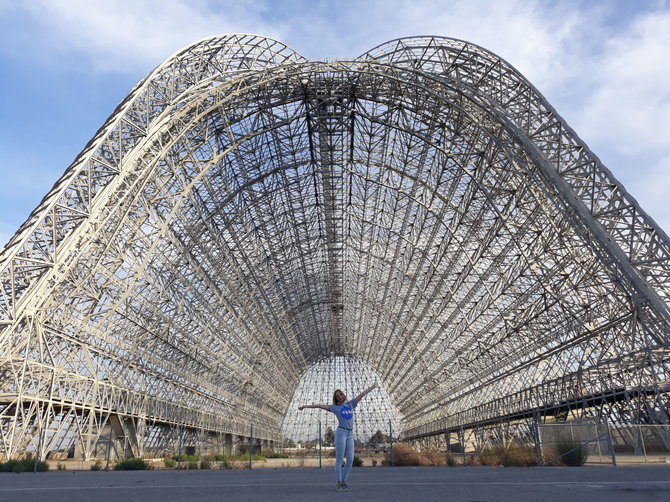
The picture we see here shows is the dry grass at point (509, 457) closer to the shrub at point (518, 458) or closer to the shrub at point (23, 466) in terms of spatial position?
the shrub at point (518, 458)

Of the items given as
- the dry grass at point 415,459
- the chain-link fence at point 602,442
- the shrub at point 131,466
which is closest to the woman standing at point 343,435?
the chain-link fence at point 602,442

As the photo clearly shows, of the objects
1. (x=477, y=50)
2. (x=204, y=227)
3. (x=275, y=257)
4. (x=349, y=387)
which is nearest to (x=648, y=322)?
(x=477, y=50)

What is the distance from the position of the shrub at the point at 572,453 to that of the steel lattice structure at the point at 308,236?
5706 millimetres

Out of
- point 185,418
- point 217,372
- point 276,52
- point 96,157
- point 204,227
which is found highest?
point 276,52

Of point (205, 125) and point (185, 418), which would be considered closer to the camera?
point (205, 125)

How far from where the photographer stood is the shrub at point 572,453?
14.8 meters

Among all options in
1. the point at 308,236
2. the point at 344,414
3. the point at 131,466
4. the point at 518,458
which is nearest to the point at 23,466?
the point at 131,466

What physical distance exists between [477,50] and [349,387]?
8519 centimetres

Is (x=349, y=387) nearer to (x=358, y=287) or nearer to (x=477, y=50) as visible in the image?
(x=358, y=287)

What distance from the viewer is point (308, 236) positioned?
4519 cm

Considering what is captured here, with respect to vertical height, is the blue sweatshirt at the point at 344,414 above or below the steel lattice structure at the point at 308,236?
below

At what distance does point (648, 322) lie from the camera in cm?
1855

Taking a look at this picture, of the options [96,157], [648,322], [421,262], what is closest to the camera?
[648,322]

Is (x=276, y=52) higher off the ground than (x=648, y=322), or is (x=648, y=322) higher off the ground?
(x=276, y=52)
